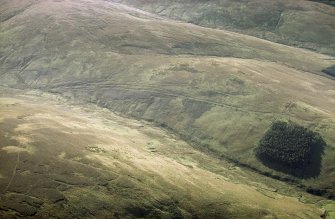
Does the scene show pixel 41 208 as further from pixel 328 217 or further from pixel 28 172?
pixel 328 217

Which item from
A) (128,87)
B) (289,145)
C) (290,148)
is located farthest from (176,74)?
(290,148)

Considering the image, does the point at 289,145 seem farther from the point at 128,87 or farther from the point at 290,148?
the point at 128,87

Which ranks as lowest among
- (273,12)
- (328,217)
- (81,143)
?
(328,217)

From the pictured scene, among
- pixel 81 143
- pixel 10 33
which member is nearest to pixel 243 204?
pixel 81 143

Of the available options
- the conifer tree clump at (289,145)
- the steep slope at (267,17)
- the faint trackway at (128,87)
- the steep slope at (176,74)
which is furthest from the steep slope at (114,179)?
the steep slope at (267,17)

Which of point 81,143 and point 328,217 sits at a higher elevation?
point 81,143

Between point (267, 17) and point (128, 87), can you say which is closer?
point (128, 87)
